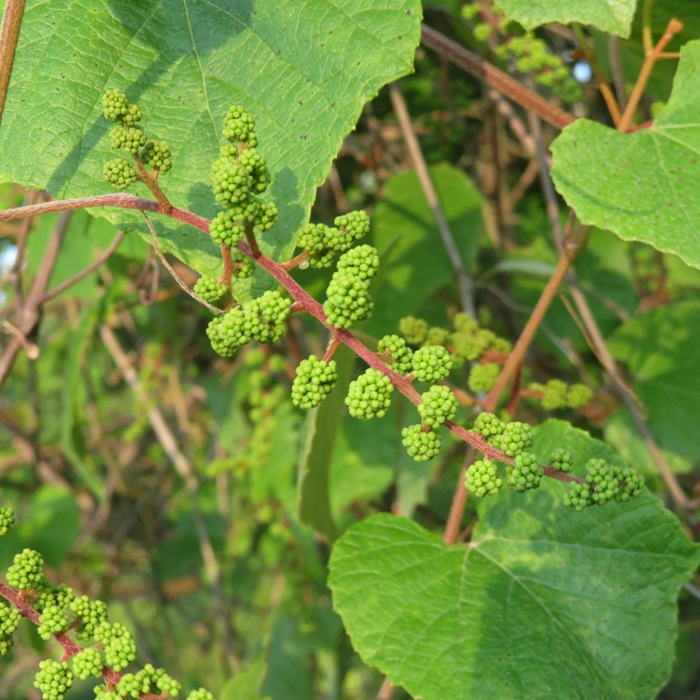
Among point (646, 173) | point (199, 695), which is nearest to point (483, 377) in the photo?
point (646, 173)

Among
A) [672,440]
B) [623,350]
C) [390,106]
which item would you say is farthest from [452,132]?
[672,440]

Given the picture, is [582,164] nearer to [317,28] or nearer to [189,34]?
[317,28]

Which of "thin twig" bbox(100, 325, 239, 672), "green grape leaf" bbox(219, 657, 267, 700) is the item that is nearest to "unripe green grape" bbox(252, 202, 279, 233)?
"green grape leaf" bbox(219, 657, 267, 700)

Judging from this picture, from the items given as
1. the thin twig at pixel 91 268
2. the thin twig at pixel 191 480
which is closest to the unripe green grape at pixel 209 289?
the thin twig at pixel 91 268

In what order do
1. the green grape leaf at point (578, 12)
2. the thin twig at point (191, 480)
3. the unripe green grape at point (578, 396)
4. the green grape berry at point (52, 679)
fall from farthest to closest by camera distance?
the thin twig at point (191, 480) < the unripe green grape at point (578, 396) < the green grape leaf at point (578, 12) < the green grape berry at point (52, 679)

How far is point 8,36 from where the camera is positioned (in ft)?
3.92

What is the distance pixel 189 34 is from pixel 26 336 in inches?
39.8

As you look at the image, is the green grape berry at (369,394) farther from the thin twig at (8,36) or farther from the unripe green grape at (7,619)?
the thin twig at (8,36)

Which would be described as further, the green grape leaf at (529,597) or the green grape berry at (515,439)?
the green grape leaf at (529,597)

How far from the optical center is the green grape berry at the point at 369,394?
1.03 m

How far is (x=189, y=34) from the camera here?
141 cm

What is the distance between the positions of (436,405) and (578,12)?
830 mm

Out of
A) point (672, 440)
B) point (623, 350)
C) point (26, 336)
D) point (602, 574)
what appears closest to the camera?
point (602, 574)

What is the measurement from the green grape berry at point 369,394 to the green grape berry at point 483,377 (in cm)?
78
